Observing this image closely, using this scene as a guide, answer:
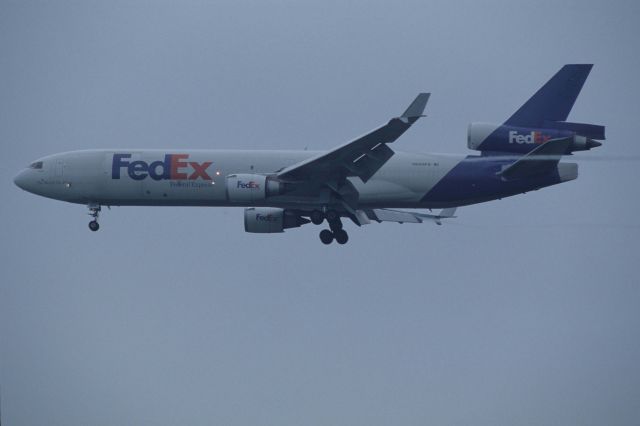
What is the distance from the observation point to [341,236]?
5019 cm

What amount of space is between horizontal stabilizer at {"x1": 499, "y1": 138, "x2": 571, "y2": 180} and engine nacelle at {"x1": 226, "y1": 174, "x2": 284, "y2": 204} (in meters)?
9.79

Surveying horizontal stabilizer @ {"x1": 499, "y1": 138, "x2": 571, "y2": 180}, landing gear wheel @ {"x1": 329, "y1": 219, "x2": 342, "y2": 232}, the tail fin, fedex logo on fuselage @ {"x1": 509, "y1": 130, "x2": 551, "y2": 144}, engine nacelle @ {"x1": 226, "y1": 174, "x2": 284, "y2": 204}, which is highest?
the tail fin

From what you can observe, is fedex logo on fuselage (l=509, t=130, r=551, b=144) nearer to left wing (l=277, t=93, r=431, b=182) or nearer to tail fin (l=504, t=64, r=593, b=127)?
tail fin (l=504, t=64, r=593, b=127)

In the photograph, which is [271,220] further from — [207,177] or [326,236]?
[207,177]

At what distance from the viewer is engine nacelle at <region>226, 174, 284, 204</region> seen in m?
46.7

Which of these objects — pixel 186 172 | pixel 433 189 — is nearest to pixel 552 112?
pixel 433 189

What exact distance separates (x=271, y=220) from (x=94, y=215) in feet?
26.5

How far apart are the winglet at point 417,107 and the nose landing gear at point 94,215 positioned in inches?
653

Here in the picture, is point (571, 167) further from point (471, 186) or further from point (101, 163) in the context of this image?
point (101, 163)

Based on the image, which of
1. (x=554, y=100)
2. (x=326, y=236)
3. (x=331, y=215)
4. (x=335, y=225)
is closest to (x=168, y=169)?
(x=331, y=215)

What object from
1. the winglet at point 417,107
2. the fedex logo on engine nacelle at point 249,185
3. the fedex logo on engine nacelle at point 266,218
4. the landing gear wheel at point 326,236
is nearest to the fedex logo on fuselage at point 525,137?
the winglet at point 417,107

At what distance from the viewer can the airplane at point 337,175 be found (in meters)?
46.9

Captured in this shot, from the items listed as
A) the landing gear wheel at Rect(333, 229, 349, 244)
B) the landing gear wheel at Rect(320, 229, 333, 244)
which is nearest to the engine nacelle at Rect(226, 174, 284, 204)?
the landing gear wheel at Rect(320, 229, 333, 244)

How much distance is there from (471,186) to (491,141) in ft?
6.92
